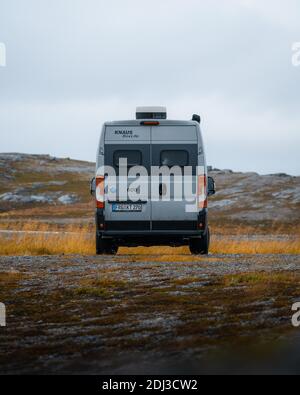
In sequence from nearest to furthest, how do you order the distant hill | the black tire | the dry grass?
the black tire → the dry grass → the distant hill

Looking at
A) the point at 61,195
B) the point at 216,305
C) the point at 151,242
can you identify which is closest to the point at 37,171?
the point at 61,195

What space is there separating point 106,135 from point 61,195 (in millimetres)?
72127

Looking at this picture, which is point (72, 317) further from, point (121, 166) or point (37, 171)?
point (37, 171)

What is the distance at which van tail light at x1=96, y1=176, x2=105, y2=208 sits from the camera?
51.4 feet

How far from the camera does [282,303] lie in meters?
7.44

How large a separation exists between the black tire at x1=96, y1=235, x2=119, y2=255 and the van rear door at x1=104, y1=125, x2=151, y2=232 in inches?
35.9

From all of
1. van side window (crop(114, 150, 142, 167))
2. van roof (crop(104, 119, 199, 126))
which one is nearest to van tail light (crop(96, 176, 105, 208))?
van side window (crop(114, 150, 142, 167))

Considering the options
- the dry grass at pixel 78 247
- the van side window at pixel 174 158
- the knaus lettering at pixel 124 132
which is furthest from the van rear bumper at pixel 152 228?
the dry grass at pixel 78 247

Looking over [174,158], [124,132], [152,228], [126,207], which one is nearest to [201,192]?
[174,158]

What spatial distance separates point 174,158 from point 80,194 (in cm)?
7190

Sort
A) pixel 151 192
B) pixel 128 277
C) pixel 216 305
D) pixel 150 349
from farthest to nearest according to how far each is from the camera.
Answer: pixel 151 192 → pixel 128 277 → pixel 216 305 → pixel 150 349

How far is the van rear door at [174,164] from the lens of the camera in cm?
1568

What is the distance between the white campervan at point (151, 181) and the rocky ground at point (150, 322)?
4.75 m

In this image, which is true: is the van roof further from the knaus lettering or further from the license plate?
the license plate
